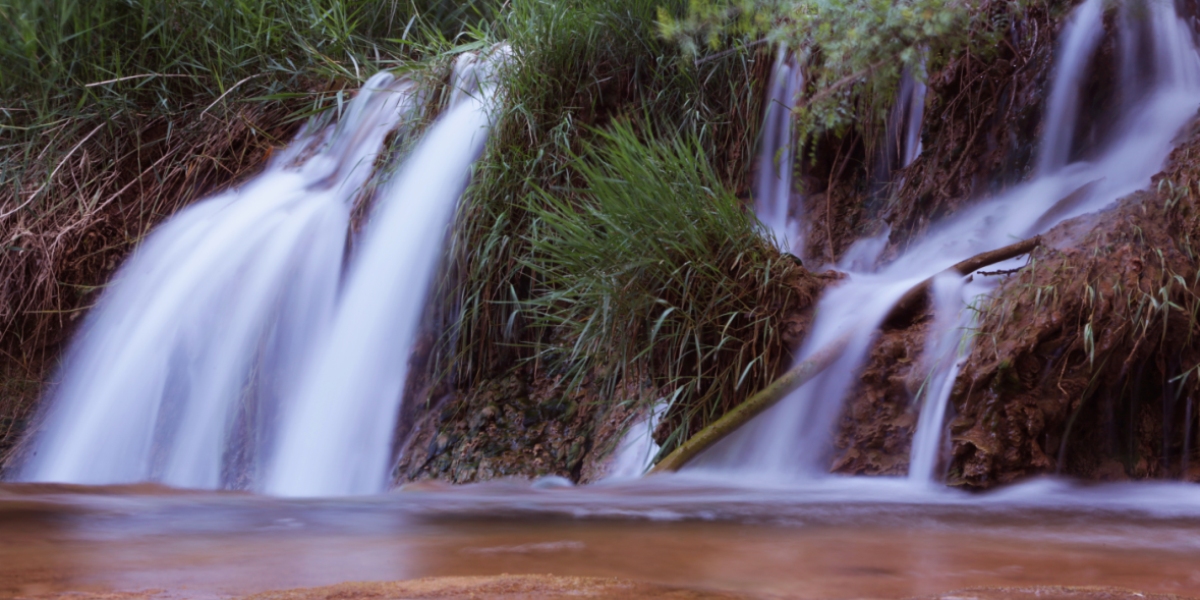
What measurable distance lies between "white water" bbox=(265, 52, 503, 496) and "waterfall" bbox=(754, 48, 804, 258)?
3.71ft

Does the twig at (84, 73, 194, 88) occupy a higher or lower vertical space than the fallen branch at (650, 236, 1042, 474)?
higher

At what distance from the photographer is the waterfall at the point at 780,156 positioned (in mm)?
3748

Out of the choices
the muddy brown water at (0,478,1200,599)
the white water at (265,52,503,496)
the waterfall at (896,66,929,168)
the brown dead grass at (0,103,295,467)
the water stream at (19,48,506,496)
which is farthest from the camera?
the brown dead grass at (0,103,295,467)

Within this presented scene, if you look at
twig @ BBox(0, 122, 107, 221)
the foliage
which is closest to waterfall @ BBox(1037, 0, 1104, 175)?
the foliage

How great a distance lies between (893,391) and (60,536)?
6.63 feet

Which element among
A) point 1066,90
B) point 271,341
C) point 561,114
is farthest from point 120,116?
point 1066,90

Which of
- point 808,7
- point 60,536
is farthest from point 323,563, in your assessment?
point 808,7

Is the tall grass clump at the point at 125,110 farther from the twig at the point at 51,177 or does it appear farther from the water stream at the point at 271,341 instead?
the water stream at the point at 271,341

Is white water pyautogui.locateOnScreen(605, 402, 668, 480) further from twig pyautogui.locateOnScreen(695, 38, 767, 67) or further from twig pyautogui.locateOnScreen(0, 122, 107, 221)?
twig pyautogui.locateOnScreen(0, 122, 107, 221)

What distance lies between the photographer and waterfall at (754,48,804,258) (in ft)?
12.3

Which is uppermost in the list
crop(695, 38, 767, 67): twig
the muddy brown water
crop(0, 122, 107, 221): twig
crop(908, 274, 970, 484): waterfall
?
crop(695, 38, 767, 67): twig

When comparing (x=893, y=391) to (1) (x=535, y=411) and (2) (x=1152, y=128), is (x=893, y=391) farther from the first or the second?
(2) (x=1152, y=128)

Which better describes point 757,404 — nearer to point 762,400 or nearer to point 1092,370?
point 762,400

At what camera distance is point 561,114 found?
3742 millimetres
